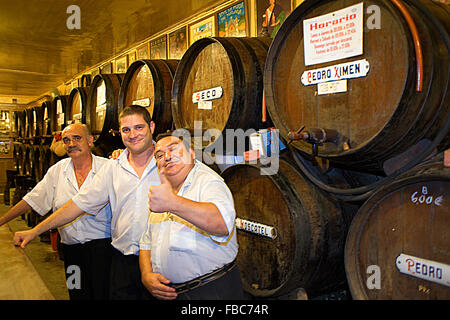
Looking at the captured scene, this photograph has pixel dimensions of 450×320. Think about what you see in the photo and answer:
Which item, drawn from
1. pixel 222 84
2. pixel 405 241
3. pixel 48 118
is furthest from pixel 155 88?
pixel 48 118

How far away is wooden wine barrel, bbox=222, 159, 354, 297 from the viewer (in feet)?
5.90

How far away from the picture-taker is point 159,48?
181 inches

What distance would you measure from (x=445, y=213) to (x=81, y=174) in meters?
2.62

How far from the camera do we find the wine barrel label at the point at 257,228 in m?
1.87

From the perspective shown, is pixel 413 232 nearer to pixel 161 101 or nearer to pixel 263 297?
pixel 263 297

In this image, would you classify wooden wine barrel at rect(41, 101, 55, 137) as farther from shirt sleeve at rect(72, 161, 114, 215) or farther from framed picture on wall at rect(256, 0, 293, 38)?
framed picture on wall at rect(256, 0, 293, 38)

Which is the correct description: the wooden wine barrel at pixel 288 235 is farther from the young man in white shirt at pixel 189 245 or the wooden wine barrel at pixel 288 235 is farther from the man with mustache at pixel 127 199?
the man with mustache at pixel 127 199

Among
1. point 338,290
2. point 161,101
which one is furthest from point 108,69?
point 338,290

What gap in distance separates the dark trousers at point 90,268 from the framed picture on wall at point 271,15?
212cm

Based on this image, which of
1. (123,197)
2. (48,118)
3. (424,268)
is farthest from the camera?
(48,118)

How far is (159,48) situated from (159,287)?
11.7ft

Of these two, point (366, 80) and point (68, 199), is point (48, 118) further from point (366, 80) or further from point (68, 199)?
point (366, 80)

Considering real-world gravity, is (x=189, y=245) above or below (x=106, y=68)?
below
